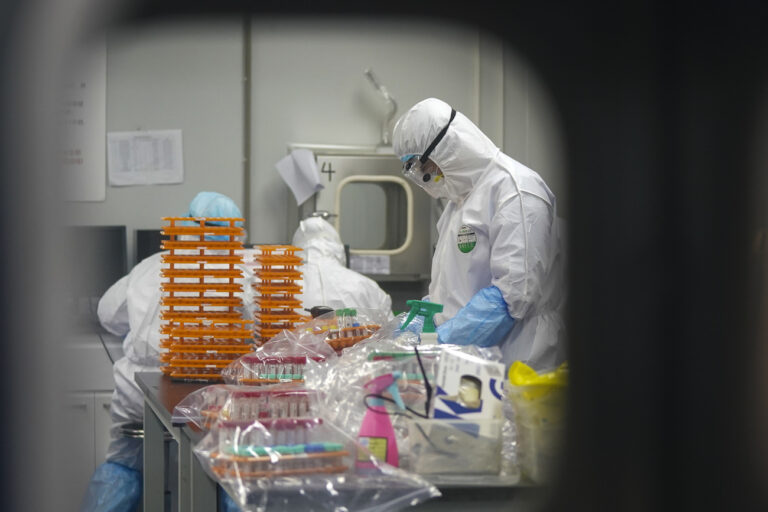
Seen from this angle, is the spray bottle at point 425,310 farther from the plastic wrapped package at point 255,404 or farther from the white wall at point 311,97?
the white wall at point 311,97

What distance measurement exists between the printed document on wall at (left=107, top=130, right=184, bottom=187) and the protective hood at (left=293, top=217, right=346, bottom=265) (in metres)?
0.79

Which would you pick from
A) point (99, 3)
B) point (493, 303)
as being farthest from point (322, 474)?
point (493, 303)

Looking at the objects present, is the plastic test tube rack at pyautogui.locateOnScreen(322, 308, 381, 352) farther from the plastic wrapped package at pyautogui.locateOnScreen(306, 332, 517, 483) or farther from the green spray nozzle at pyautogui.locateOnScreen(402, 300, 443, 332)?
the plastic wrapped package at pyautogui.locateOnScreen(306, 332, 517, 483)

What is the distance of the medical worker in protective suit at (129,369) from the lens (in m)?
2.51

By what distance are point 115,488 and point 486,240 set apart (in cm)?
141

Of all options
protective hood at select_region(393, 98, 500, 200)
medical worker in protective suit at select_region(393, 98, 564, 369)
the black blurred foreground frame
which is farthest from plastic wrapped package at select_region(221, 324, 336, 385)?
the black blurred foreground frame

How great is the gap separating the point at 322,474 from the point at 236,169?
2703mm

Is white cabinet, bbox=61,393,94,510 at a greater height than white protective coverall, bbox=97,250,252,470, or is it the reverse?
white cabinet, bbox=61,393,94,510

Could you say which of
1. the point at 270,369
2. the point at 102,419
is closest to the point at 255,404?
the point at 270,369

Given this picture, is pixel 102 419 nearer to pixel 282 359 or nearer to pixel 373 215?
pixel 373 215

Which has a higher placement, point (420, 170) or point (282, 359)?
point (420, 170)

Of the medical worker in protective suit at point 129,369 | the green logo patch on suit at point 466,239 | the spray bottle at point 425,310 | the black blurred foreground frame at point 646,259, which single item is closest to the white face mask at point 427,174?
the green logo patch on suit at point 466,239

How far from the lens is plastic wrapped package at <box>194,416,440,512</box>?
3.00 feet

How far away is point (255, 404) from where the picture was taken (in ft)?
3.83
